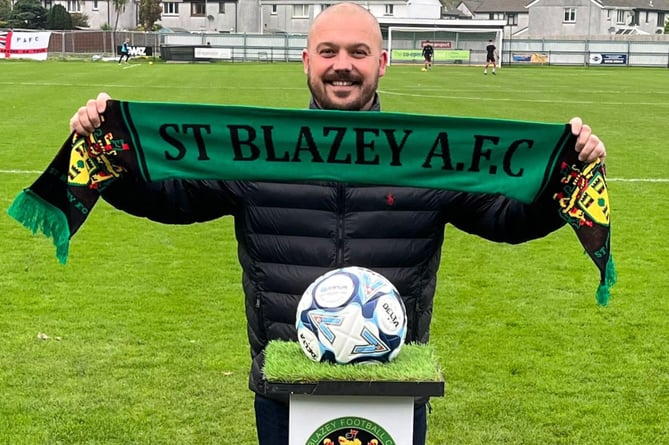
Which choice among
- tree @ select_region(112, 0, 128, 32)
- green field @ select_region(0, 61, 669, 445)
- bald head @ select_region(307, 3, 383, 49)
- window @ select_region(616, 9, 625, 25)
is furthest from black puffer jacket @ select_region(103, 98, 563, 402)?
window @ select_region(616, 9, 625, 25)

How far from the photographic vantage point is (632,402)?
5.77m

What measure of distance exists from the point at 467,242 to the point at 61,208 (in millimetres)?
6932

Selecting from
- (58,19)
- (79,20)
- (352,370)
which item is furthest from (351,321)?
(79,20)

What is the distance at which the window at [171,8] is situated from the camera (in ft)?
345

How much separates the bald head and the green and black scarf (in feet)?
0.89

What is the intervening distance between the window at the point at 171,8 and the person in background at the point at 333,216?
10539cm

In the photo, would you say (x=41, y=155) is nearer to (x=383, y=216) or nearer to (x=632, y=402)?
(x=632, y=402)

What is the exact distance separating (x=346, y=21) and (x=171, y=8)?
4219 inches

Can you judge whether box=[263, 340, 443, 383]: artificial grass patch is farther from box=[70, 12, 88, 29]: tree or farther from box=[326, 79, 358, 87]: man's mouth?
box=[70, 12, 88, 29]: tree

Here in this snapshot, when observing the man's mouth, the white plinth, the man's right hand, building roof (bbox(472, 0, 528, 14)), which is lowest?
the white plinth

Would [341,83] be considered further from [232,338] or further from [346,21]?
[232,338]

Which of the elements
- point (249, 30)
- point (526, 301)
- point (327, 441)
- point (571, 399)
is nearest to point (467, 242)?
point (526, 301)

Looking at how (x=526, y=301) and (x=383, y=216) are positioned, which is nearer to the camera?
(x=383, y=216)

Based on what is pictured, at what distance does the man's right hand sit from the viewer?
323cm
